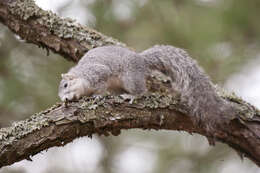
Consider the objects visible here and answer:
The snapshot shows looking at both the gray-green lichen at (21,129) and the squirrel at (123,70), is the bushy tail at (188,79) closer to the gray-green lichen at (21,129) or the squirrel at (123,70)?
the squirrel at (123,70)

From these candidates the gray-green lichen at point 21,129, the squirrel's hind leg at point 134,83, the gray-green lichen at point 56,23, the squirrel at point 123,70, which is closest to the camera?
the gray-green lichen at point 21,129

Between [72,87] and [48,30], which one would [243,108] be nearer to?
[72,87]

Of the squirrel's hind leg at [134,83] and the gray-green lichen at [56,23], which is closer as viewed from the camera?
the squirrel's hind leg at [134,83]

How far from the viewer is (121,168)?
235 inches

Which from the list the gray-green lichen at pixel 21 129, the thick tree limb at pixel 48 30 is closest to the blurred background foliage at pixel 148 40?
the thick tree limb at pixel 48 30

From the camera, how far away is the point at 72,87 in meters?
3.84

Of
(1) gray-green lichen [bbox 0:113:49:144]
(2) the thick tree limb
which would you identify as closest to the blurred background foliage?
(2) the thick tree limb

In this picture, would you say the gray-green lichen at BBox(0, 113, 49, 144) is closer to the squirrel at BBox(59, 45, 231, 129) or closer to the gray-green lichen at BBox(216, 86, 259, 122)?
the squirrel at BBox(59, 45, 231, 129)

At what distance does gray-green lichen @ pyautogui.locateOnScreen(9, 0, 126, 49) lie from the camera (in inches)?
160

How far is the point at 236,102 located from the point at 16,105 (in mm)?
2530

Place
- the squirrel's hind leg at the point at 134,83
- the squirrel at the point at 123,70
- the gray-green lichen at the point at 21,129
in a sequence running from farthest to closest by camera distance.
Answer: the squirrel's hind leg at the point at 134,83, the squirrel at the point at 123,70, the gray-green lichen at the point at 21,129

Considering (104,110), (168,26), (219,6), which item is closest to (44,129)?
(104,110)

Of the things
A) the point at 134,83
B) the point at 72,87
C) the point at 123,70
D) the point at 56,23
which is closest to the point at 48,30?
the point at 56,23

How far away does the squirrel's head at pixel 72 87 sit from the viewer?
378cm
